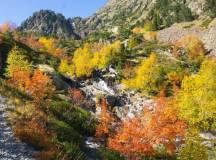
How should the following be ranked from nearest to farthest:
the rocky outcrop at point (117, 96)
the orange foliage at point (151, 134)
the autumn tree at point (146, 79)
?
the orange foliage at point (151, 134) → the rocky outcrop at point (117, 96) → the autumn tree at point (146, 79)

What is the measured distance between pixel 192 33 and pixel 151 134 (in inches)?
4524

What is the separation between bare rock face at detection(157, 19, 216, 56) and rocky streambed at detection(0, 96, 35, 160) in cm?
12831

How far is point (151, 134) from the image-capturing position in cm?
6988

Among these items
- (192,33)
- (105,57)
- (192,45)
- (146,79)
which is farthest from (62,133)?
(192,33)

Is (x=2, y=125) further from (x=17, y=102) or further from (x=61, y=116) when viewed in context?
(x=61, y=116)

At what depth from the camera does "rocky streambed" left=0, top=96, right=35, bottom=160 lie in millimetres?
28219

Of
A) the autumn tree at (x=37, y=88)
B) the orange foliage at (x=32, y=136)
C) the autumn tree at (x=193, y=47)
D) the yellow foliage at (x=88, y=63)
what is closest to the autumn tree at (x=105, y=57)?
the yellow foliage at (x=88, y=63)

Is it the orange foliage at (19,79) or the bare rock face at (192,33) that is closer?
the orange foliage at (19,79)

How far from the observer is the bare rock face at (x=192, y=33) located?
157600mm

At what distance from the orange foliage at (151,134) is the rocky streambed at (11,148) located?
19.9 m

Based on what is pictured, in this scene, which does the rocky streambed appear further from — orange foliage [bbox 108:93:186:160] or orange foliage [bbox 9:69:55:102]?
orange foliage [bbox 9:69:55:102]

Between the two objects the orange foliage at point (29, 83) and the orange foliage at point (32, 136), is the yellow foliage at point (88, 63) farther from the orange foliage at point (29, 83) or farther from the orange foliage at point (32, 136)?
the orange foliage at point (32, 136)

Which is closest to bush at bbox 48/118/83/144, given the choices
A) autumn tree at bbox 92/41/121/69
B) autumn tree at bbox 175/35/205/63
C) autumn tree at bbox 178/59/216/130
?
autumn tree at bbox 178/59/216/130

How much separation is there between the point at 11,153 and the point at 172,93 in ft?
290
